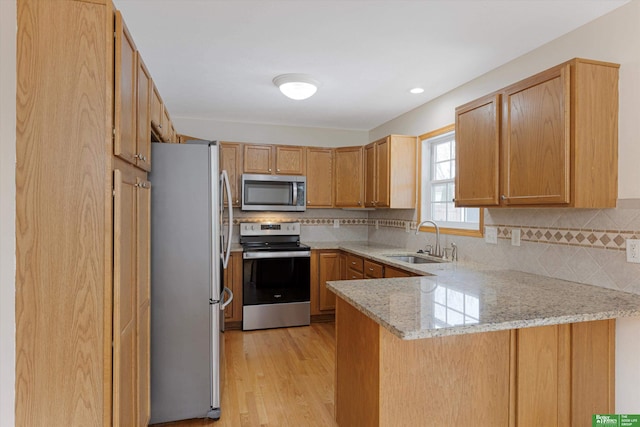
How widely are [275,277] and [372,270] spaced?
1.16 m

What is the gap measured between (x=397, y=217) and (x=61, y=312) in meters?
3.55

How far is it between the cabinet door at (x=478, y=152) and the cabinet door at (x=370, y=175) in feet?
5.22

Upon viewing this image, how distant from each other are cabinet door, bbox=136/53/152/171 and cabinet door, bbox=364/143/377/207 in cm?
272

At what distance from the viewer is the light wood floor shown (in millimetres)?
2326

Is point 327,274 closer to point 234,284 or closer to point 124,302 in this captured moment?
point 234,284

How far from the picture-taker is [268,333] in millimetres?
3932

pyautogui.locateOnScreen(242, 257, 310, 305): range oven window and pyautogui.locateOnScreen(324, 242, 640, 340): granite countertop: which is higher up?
pyautogui.locateOnScreen(324, 242, 640, 340): granite countertop

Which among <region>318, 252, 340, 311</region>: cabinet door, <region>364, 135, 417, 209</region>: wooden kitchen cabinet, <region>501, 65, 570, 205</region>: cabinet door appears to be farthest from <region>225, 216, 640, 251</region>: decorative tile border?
<region>318, 252, 340, 311</region>: cabinet door

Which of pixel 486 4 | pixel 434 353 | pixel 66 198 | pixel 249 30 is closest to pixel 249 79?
pixel 249 30

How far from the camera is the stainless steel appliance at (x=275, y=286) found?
400 cm

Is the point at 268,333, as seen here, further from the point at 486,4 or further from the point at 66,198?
the point at 486,4

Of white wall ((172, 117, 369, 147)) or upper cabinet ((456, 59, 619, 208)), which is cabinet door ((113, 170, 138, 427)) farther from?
white wall ((172, 117, 369, 147))

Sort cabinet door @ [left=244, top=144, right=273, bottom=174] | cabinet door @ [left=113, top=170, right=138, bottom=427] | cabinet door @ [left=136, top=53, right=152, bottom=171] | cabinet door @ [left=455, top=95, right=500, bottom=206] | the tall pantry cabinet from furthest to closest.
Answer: cabinet door @ [left=244, top=144, right=273, bottom=174], cabinet door @ [left=455, top=95, right=500, bottom=206], cabinet door @ [left=136, top=53, right=152, bottom=171], cabinet door @ [left=113, top=170, right=138, bottom=427], the tall pantry cabinet

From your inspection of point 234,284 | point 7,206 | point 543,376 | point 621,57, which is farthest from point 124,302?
point 621,57
